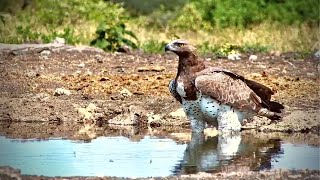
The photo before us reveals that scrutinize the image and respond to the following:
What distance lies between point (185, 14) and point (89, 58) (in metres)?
8.27

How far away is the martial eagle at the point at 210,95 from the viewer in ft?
33.3

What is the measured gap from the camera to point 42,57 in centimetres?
1670

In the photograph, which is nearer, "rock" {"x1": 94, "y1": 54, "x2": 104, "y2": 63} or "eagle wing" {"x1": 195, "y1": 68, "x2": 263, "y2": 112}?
"eagle wing" {"x1": 195, "y1": 68, "x2": 263, "y2": 112}

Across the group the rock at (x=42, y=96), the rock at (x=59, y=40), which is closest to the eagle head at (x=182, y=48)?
the rock at (x=42, y=96)

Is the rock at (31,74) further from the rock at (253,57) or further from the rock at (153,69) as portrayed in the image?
the rock at (253,57)

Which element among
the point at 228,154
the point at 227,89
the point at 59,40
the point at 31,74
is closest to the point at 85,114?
the point at 227,89

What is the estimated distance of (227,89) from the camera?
10.3m

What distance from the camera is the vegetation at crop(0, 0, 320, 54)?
743 inches

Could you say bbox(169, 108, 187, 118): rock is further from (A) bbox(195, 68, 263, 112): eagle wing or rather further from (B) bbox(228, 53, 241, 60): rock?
(B) bbox(228, 53, 241, 60): rock

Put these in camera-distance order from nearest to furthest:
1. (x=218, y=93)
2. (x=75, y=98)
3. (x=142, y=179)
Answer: (x=142, y=179)
(x=218, y=93)
(x=75, y=98)

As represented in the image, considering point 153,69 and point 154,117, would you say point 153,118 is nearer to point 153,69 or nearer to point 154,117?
point 154,117

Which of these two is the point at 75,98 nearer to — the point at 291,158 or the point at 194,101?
the point at 194,101

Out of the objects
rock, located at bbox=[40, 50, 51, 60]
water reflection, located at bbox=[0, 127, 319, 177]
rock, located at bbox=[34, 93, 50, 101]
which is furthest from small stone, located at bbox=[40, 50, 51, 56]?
water reflection, located at bbox=[0, 127, 319, 177]

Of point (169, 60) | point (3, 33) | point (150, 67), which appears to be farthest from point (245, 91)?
point (3, 33)
